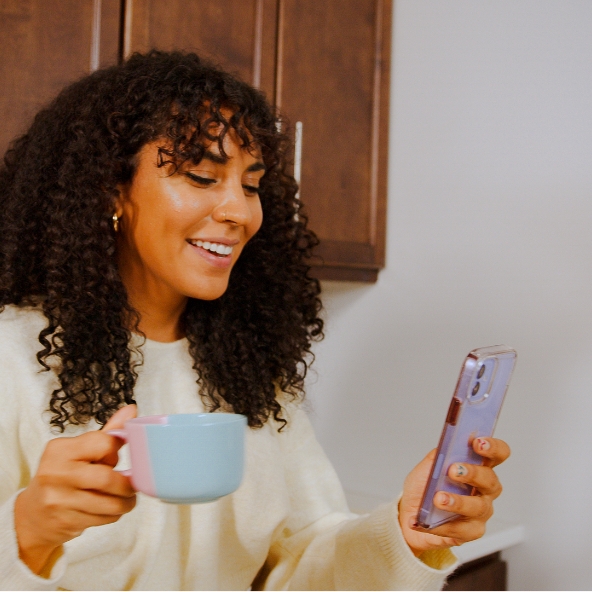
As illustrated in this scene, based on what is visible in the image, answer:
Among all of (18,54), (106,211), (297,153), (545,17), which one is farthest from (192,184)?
(545,17)

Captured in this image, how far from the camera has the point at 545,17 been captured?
1.56 metres

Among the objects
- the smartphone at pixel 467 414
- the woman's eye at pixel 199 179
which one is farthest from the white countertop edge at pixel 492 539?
the woman's eye at pixel 199 179

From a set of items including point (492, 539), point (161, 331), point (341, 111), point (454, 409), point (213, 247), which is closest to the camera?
point (454, 409)

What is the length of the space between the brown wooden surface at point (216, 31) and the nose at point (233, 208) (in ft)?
1.29

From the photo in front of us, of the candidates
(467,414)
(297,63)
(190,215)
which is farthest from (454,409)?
(297,63)

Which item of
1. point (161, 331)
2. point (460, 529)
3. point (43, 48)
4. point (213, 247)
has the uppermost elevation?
point (43, 48)

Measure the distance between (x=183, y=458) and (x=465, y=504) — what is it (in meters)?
0.38

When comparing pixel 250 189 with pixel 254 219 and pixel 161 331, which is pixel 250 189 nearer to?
pixel 254 219

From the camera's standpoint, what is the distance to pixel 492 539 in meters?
1.45

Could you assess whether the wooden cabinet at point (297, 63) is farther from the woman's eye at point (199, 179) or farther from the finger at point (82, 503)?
Answer: the finger at point (82, 503)

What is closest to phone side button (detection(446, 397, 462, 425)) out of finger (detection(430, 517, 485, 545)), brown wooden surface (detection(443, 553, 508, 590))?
finger (detection(430, 517, 485, 545))

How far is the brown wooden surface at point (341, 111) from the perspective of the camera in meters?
1.63

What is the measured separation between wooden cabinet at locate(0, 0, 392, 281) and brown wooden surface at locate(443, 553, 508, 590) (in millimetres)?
693

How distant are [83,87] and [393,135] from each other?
93 cm
